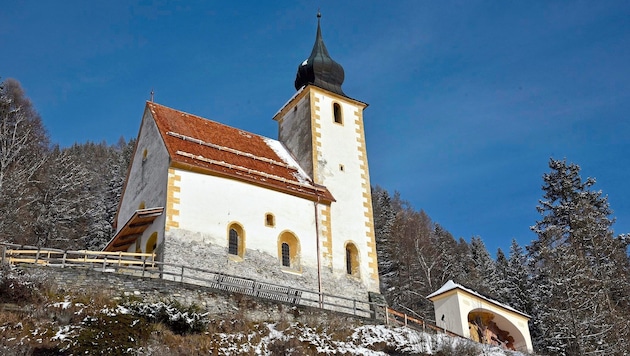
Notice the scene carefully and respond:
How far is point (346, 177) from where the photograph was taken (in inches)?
1191

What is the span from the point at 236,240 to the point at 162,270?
3.68 m

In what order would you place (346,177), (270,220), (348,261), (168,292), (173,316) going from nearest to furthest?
(173,316) < (168,292) < (270,220) < (348,261) < (346,177)

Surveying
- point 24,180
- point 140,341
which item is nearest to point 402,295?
point 24,180

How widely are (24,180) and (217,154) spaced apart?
11161 mm

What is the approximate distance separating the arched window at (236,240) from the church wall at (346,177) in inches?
159

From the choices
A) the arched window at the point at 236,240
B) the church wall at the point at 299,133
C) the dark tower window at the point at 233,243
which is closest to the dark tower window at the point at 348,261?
the church wall at the point at 299,133

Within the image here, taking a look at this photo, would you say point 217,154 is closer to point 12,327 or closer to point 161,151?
point 161,151

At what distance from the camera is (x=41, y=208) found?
116ft

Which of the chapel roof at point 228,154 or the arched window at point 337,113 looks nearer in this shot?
the chapel roof at point 228,154

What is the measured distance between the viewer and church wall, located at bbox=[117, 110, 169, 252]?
24984 millimetres

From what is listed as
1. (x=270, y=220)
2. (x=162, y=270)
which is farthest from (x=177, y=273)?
(x=270, y=220)

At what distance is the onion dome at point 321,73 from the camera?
33.4 metres

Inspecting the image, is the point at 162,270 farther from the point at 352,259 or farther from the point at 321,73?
the point at 321,73

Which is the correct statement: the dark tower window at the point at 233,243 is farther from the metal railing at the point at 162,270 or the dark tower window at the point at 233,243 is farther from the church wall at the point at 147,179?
the church wall at the point at 147,179
